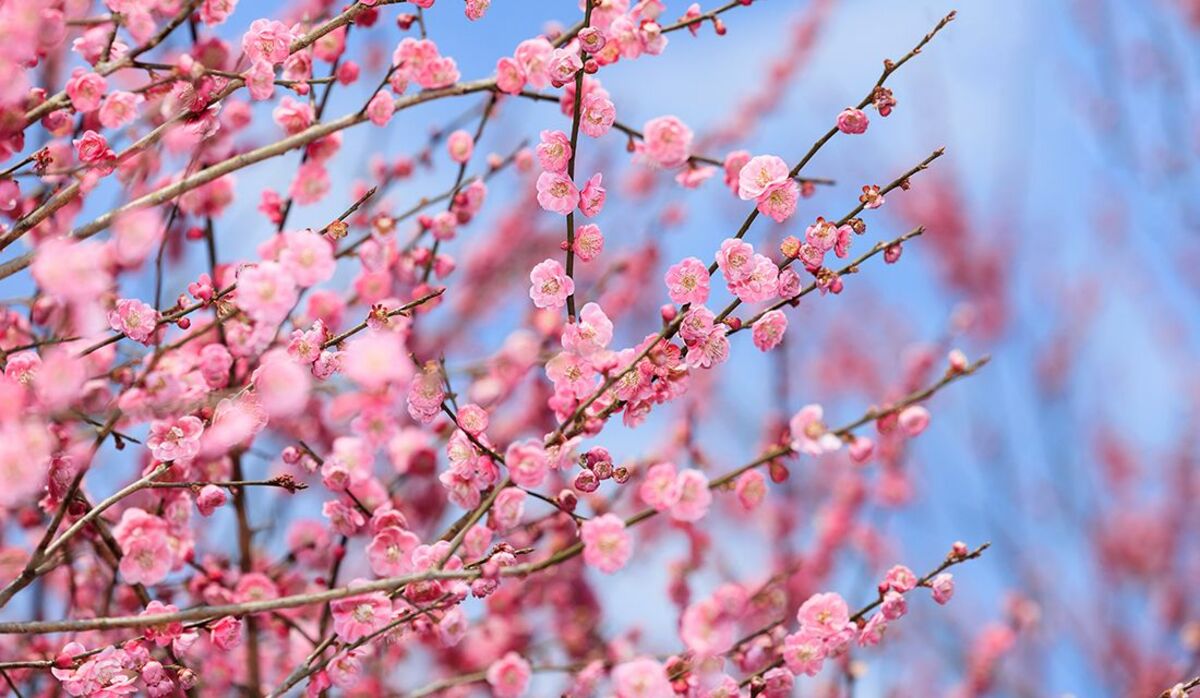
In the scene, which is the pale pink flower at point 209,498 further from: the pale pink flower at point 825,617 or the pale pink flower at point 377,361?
the pale pink flower at point 825,617

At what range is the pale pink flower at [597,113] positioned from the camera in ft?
7.75

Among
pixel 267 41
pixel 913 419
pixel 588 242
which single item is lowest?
pixel 913 419

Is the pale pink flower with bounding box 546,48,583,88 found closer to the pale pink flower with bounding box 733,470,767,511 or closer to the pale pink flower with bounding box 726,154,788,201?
the pale pink flower with bounding box 726,154,788,201

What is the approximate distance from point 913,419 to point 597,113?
3.89 ft

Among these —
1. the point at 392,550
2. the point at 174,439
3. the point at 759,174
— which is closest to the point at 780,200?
the point at 759,174

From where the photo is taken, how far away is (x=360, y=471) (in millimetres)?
2469

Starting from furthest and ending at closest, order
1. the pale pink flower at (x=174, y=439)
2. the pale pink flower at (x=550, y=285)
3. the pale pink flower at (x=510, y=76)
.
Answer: the pale pink flower at (x=510, y=76) → the pale pink flower at (x=550, y=285) → the pale pink flower at (x=174, y=439)

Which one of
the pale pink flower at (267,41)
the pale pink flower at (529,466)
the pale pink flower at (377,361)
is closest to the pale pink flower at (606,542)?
the pale pink flower at (529,466)

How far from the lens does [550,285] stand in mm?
2314

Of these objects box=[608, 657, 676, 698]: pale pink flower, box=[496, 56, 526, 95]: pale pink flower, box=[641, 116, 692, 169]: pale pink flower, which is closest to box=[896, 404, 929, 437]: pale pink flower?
box=[641, 116, 692, 169]: pale pink flower

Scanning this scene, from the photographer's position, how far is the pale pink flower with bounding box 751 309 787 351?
92.0 inches

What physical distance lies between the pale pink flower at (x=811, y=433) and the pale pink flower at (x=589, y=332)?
1.74 feet

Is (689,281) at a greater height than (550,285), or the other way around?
(550,285)

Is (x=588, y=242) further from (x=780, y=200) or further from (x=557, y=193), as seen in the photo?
→ (x=780, y=200)
